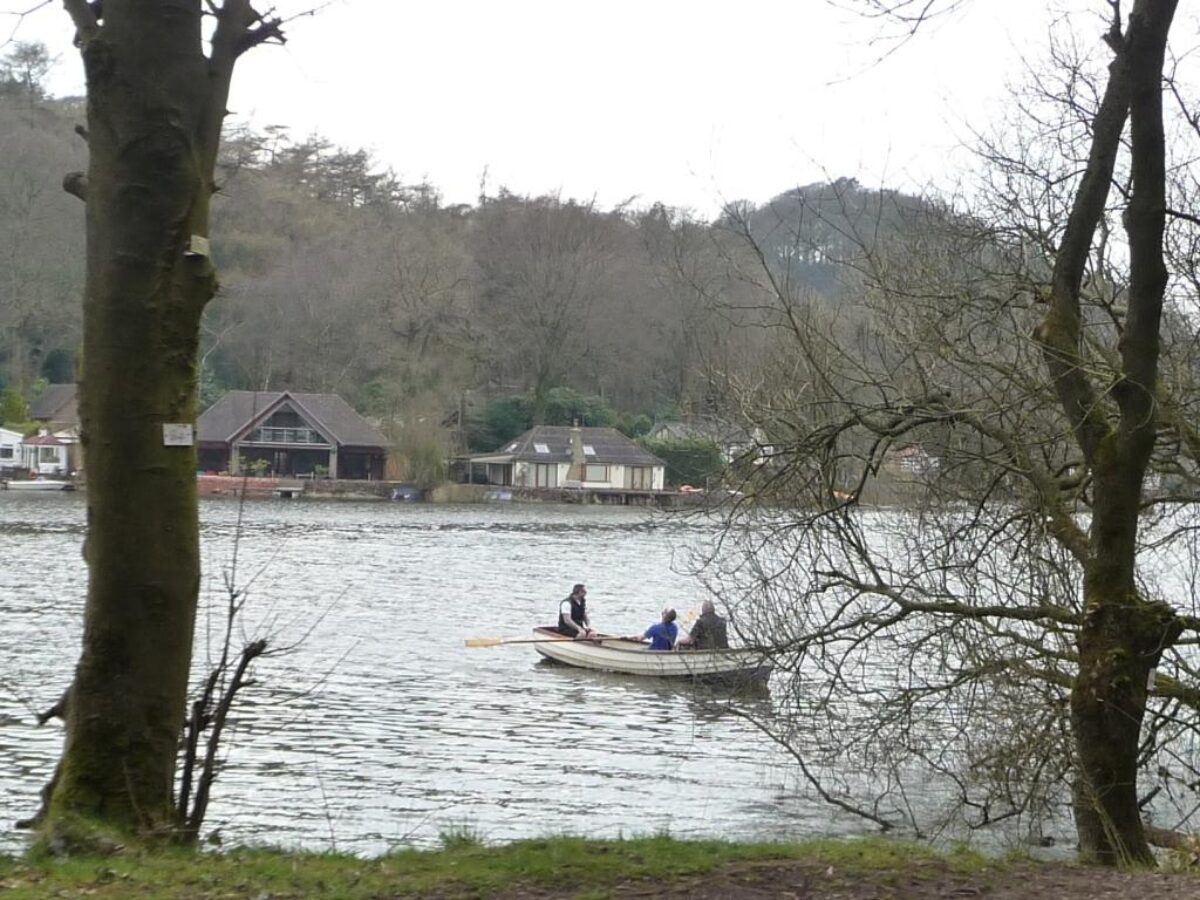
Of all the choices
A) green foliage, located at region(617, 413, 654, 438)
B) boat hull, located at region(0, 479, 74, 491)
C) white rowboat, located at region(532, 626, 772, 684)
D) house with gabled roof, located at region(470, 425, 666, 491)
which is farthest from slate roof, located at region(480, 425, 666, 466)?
white rowboat, located at region(532, 626, 772, 684)

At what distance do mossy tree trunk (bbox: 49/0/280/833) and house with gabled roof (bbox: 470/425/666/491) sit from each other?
75.4 metres

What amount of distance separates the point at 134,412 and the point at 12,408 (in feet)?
269

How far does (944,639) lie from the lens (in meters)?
11.2

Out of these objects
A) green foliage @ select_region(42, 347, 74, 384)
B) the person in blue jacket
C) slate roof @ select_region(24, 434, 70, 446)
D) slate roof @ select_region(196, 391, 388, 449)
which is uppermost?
green foliage @ select_region(42, 347, 74, 384)

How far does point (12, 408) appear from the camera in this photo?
82.4 metres

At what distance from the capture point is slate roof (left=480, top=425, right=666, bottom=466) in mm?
82562

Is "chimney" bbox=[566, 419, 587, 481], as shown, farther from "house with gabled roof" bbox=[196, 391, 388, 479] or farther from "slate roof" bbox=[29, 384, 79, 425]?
"slate roof" bbox=[29, 384, 79, 425]

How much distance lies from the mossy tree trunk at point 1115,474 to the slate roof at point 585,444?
7280 cm

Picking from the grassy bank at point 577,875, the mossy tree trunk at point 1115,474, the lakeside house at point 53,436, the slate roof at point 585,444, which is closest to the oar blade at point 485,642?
the mossy tree trunk at point 1115,474

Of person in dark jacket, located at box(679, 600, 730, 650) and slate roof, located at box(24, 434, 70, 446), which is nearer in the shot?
person in dark jacket, located at box(679, 600, 730, 650)

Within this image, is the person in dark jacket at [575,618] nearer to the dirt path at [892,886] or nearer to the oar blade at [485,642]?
the oar blade at [485,642]

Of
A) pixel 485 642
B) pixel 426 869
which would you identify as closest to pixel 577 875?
pixel 426 869

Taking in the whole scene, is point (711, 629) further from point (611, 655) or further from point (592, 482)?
point (592, 482)

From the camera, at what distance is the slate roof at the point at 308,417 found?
259ft
